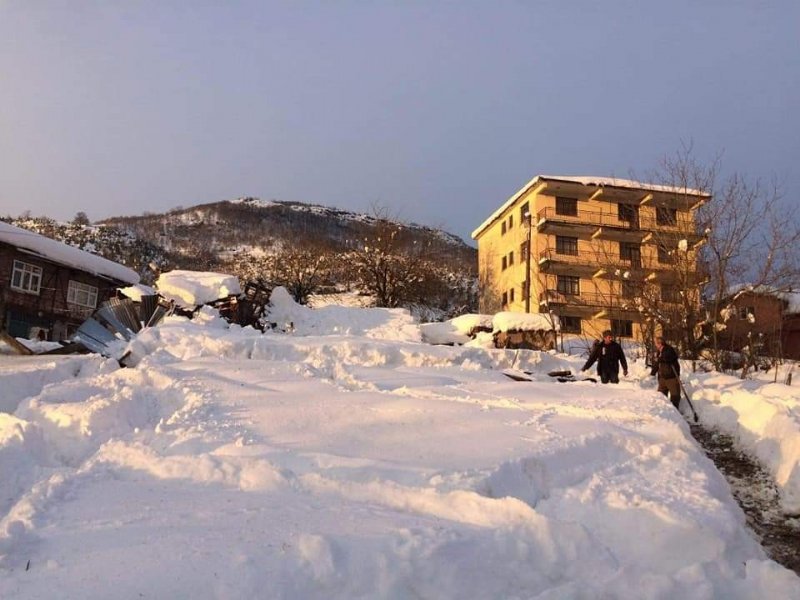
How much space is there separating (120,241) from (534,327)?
7396 cm

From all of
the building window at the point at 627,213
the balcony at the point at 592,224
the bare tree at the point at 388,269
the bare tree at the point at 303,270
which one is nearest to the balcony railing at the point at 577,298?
the balcony at the point at 592,224

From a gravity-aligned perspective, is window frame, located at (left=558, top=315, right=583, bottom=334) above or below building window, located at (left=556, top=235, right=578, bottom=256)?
below

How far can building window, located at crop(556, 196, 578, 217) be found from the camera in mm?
37037

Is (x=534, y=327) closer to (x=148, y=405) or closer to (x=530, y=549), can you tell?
(x=148, y=405)

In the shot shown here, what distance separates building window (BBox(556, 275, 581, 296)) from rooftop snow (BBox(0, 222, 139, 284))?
83.3 feet

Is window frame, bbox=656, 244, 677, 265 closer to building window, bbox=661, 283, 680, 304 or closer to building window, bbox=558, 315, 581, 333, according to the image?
building window, bbox=661, 283, 680, 304

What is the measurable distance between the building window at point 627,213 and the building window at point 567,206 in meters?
2.45

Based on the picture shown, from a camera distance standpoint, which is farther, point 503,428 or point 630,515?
point 503,428

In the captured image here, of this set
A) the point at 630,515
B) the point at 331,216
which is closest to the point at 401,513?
the point at 630,515

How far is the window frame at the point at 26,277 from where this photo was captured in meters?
30.5

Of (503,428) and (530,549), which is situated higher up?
(503,428)

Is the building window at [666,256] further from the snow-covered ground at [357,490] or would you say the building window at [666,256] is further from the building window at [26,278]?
the building window at [26,278]

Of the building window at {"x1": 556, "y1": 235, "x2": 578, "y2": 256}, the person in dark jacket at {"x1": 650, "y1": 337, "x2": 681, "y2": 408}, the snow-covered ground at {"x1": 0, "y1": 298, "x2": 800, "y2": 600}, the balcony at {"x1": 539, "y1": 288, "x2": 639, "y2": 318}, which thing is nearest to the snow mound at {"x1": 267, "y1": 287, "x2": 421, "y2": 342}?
the person in dark jacket at {"x1": 650, "y1": 337, "x2": 681, "y2": 408}

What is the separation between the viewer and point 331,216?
111812 millimetres
